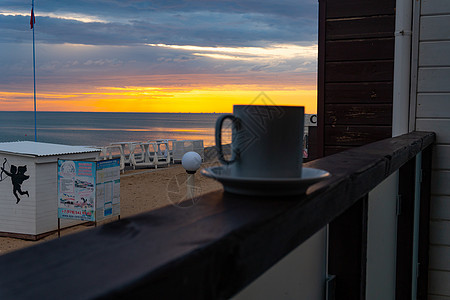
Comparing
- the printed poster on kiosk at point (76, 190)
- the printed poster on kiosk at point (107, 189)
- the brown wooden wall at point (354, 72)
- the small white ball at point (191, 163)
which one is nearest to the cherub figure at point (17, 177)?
the printed poster on kiosk at point (76, 190)

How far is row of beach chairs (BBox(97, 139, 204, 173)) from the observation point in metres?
17.8

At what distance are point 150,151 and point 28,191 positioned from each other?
1040 cm

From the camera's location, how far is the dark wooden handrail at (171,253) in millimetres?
341

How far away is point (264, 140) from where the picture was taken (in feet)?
2.42

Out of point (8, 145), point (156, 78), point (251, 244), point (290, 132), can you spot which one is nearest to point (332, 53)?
point (290, 132)

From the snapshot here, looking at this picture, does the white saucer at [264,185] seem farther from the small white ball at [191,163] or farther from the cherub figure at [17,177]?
the cherub figure at [17,177]

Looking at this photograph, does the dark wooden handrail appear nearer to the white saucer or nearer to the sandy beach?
the white saucer

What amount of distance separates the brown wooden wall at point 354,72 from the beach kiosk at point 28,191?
22.3 ft

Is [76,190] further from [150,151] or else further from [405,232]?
[150,151]

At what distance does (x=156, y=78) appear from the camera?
5131 cm

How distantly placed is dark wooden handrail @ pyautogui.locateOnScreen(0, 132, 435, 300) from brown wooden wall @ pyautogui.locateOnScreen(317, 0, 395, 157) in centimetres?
363

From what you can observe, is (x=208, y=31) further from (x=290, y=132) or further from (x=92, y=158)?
(x=290, y=132)

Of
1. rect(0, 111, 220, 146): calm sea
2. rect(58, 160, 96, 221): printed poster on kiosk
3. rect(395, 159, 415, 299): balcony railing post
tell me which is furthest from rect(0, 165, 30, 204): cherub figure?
rect(0, 111, 220, 146): calm sea

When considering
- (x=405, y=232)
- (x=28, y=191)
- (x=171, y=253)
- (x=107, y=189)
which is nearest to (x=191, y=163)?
(x=405, y=232)
